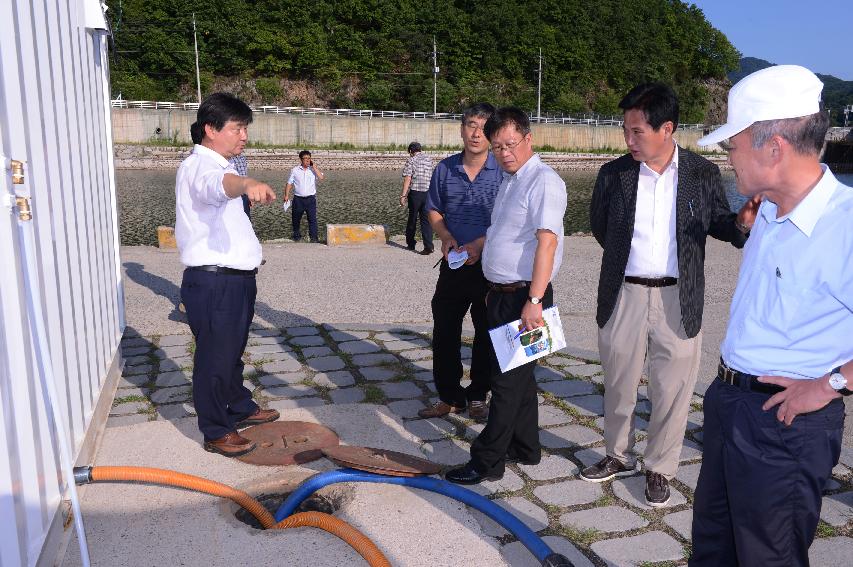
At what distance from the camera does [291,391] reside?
5570 millimetres

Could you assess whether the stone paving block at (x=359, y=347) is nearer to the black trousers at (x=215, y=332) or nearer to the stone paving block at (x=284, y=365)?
the stone paving block at (x=284, y=365)

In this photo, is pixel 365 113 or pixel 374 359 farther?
pixel 365 113

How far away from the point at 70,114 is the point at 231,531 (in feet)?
9.20

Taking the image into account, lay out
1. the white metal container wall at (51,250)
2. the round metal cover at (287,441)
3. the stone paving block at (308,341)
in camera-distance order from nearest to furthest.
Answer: the white metal container wall at (51,250) → the round metal cover at (287,441) → the stone paving block at (308,341)

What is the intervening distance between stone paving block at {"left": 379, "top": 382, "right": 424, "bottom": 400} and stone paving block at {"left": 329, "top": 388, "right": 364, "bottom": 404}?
0.20 metres

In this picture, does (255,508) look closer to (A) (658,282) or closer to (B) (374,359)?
(A) (658,282)

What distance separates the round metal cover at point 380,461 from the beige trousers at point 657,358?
3.91 ft

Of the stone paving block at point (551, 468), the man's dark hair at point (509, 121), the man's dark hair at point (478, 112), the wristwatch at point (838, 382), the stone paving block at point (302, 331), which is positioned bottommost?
the stone paving block at point (551, 468)

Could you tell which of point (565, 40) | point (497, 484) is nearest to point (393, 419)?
point (497, 484)

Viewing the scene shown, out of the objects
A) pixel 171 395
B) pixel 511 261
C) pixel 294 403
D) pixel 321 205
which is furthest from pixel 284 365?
pixel 321 205

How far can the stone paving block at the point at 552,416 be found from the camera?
4.96 metres

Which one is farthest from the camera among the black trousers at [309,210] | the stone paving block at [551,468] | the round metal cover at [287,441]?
the black trousers at [309,210]

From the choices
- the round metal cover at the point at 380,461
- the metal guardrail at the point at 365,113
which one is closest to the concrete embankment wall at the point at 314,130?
the metal guardrail at the point at 365,113

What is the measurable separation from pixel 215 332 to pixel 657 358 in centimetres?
255
